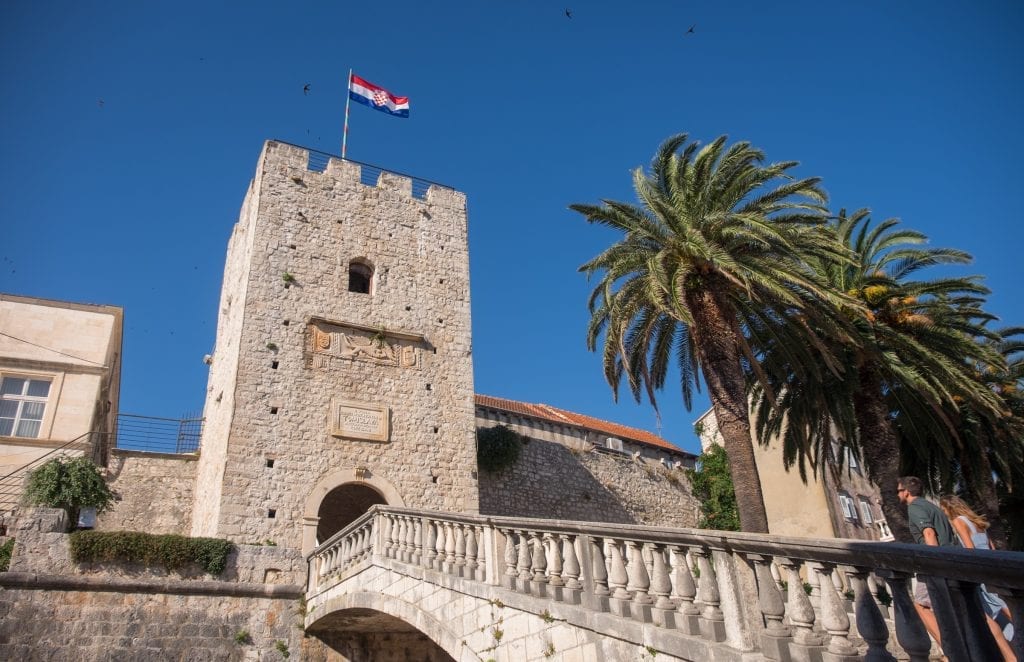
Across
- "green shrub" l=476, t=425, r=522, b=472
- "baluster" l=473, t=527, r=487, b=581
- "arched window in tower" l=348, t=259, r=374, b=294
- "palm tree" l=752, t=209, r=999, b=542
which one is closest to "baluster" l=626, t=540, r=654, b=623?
"baluster" l=473, t=527, r=487, b=581

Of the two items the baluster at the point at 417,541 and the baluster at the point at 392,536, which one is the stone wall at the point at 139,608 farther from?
the baluster at the point at 417,541

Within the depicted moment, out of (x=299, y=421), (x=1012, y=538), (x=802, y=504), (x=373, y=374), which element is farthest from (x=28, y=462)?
(x=1012, y=538)

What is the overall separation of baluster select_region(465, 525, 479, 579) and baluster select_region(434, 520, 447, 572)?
0.78 m

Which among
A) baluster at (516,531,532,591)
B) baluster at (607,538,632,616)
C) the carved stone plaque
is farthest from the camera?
the carved stone plaque

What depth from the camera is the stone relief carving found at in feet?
58.5

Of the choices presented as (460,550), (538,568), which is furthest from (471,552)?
(538,568)

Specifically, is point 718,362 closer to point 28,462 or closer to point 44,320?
point 28,462

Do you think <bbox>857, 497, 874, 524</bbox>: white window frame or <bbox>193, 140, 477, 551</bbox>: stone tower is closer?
<bbox>193, 140, 477, 551</bbox>: stone tower

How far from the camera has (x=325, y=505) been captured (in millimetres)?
19953

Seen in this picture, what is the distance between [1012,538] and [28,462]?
25370 millimetres

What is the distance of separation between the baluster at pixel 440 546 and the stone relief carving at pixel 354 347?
8723 mm

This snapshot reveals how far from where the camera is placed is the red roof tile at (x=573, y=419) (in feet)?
89.9

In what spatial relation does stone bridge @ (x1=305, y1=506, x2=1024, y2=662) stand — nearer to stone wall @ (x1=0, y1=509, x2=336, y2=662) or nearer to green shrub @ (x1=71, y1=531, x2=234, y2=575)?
stone wall @ (x1=0, y1=509, x2=336, y2=662)

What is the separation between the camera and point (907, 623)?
3928 millimetres
